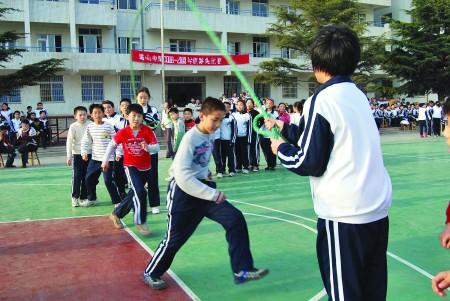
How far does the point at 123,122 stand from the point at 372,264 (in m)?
7.12

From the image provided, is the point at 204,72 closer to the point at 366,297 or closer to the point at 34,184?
the point at 34,184

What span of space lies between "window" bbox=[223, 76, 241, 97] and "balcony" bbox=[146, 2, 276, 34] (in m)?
3.40

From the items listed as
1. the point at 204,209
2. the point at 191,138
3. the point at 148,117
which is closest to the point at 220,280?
the point at 204,209

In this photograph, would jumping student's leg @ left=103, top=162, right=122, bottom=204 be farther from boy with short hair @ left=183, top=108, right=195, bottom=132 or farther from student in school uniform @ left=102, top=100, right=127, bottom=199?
boy with short hair @ left=183, top=108, right=195, bottom=132

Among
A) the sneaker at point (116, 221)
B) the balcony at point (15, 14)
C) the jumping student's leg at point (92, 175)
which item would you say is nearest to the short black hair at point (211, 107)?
the sneaker at point (116, 221)

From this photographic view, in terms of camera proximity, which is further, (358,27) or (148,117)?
(358,27)

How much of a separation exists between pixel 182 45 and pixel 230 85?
14.8 ft

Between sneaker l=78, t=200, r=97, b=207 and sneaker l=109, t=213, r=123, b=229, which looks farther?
sneaker l=78, t=200, r=97, b=207

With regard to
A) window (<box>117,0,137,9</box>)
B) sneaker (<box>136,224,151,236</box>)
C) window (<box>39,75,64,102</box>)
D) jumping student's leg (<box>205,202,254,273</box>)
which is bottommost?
sneaker (<box>136,224,151,236</box>)

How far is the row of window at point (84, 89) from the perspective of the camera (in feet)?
95.1

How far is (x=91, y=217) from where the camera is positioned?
728cm

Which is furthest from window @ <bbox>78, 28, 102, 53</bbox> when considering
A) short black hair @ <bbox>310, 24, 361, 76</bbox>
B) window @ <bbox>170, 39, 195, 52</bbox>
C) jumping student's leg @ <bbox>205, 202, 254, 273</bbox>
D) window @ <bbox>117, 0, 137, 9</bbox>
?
short black hair @ <bbox>310, 24, 361, 76</bbox>

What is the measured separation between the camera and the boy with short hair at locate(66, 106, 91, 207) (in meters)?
8.20

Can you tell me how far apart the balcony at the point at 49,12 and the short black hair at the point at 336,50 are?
94.0 feet
